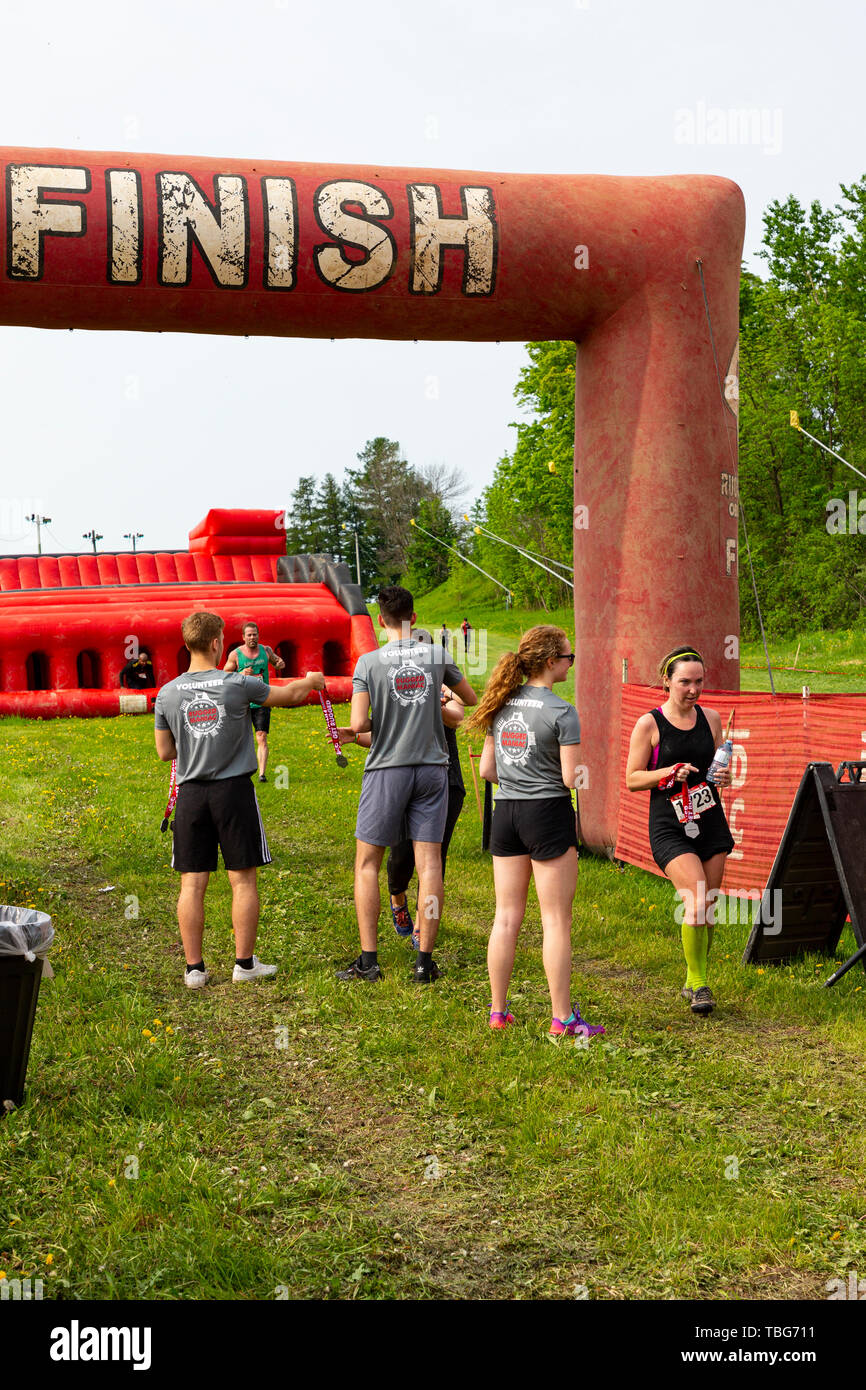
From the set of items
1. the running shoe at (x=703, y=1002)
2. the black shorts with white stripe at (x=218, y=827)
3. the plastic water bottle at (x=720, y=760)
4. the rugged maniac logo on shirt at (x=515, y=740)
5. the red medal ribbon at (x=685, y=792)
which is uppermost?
the rugged maniac logo on shirt at (x=515, y=740)

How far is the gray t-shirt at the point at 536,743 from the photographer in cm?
578

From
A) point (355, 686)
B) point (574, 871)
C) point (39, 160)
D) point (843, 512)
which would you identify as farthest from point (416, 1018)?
point (843, 512)

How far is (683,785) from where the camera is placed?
637 centimetres

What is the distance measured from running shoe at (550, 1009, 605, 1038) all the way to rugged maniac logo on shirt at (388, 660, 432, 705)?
2024 mm

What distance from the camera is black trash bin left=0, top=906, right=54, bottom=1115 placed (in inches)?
188

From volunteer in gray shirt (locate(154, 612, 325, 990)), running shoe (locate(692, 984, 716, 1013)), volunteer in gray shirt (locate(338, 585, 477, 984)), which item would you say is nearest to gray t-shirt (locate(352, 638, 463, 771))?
volunteer in gray shirt (locate(338, 585, 477, 984))

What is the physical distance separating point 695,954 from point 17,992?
11.0ft

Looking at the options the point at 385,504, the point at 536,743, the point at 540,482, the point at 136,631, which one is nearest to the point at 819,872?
the point at 536,743

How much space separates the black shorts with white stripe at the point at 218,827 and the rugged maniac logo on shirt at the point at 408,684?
98cm

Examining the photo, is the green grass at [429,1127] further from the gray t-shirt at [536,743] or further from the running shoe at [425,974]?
the gray t-shirt at [536,743]

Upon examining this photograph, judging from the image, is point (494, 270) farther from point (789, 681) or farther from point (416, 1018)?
point (789, 681)

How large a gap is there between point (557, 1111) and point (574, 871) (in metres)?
1.31

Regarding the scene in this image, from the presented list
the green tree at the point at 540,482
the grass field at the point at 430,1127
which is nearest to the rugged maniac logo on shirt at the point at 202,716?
the grass field at the point at 430,1127

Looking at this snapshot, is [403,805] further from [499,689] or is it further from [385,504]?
[385,504]
